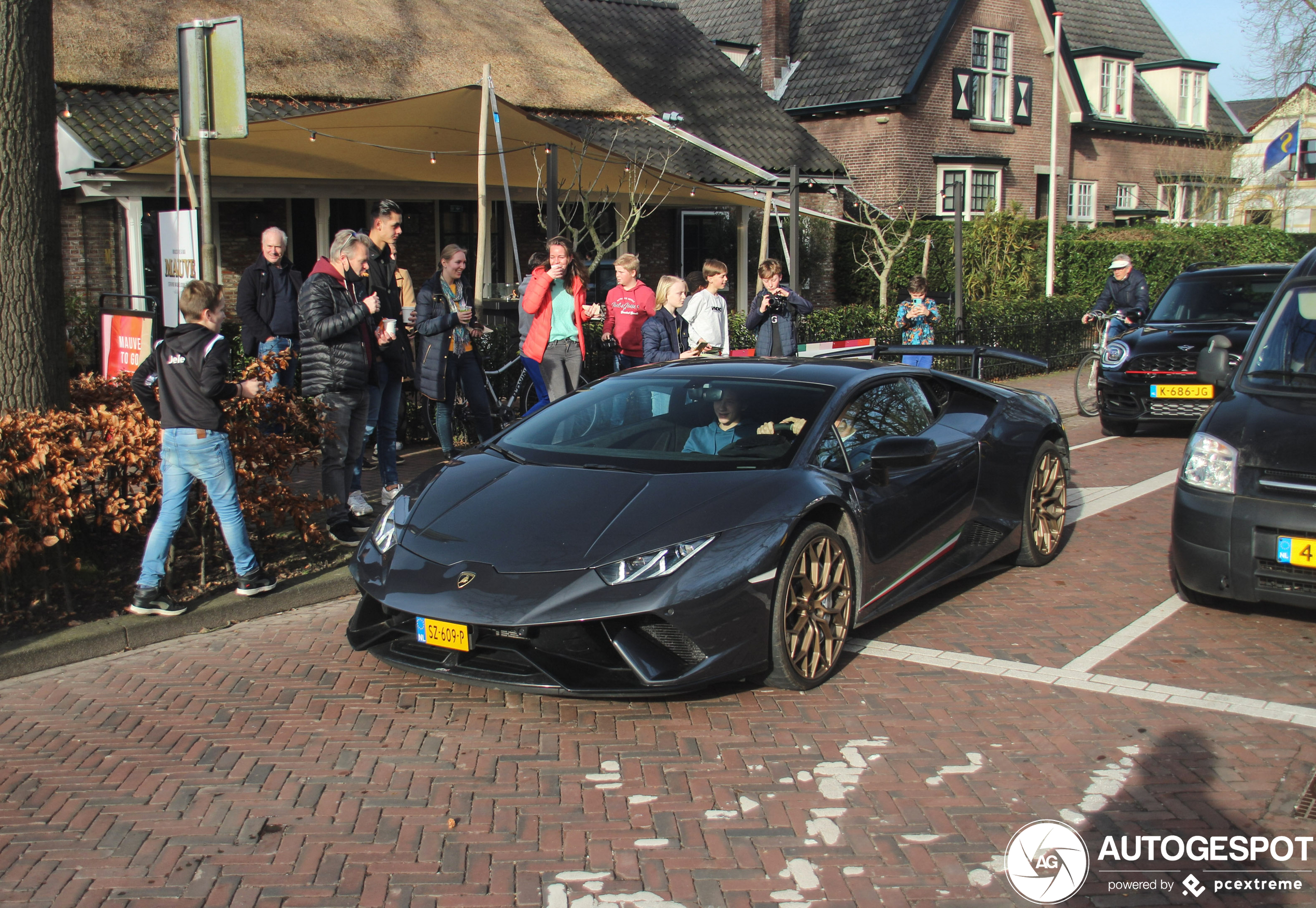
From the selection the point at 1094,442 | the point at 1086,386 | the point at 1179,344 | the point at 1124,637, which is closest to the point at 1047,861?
the point at 1124,637

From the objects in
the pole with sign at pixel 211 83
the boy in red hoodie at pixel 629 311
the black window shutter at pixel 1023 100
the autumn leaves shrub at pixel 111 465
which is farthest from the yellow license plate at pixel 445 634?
the black window shutter at pixel 1023 100

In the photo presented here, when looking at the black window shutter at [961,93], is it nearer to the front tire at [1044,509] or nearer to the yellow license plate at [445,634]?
the front tire at [1044,509]

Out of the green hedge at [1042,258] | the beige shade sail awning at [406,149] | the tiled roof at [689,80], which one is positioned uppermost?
the tiled roof at [689,80]

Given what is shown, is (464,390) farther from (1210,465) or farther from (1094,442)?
(1094,442)

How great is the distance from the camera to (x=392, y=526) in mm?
5266

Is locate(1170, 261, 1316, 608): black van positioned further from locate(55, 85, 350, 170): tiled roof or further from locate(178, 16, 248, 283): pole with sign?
locate(55, 85, 350, 170): tiled roof

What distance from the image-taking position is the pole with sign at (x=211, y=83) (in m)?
7.12

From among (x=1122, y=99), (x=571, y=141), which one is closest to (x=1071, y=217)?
(x=1122, y=99)

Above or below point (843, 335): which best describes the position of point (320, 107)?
above

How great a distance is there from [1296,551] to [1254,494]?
335 millimetres

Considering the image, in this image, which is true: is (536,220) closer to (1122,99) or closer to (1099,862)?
(1099,862)

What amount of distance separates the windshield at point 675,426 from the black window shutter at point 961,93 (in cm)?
2630

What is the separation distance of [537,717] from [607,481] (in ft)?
3.45

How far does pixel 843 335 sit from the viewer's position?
1642 centimetres
